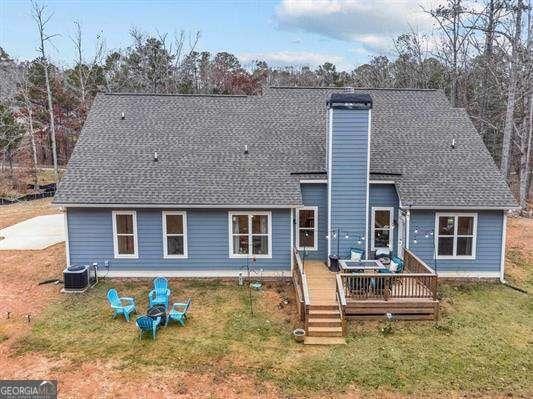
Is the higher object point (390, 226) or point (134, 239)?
point (390, 226)

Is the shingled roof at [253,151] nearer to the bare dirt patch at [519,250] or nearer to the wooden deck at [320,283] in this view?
the wooden deck at [320,283]

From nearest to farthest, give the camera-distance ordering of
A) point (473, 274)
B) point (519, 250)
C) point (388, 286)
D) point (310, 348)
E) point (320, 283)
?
point (310, 348) → point (388, 286) → point (320, 283) → point (473, 274) → point (519, 250)

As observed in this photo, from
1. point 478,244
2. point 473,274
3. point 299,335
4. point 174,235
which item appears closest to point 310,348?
point 299,335

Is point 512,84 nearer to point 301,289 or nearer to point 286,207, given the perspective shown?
point 286,207

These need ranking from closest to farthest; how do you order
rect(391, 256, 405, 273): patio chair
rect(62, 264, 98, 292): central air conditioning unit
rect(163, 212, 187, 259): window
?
rect(391, 256, 405, 273): patio chair → rect(62, 264, 98, 292): central air conditioning unit → rect(163, 212, 187, 259): window

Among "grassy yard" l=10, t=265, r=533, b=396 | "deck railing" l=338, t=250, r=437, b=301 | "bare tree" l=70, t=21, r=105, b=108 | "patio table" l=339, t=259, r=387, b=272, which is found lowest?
"grassy yard" l=10, t=265, r=533, b=396

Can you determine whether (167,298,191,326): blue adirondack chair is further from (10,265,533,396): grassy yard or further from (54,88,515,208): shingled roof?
(54,88,515,208): shingled roof

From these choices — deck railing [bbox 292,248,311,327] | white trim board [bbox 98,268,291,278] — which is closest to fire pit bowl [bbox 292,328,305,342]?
deck railing [bbox 292,248,311,327]

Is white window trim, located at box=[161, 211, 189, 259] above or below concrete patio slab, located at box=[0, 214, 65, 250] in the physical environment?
above
